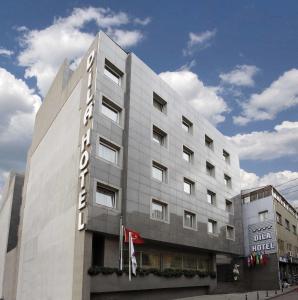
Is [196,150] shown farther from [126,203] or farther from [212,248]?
[126,203]

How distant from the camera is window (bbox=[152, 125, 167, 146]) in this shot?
3797cm

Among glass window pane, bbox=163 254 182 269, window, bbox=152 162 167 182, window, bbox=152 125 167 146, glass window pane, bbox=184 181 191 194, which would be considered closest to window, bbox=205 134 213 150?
glass window pane, bbox=184 181 191 194

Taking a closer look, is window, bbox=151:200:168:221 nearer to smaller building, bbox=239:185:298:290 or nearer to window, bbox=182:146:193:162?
window, bbox=182:146:193:162

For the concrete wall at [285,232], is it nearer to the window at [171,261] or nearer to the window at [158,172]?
the window at [171,261]

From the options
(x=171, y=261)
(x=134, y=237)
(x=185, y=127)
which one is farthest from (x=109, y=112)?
(x=171, y=261)

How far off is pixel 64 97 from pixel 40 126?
32.5 feet

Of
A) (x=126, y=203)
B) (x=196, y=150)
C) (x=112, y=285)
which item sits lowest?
(x=112, y=285)

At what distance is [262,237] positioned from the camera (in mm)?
49812

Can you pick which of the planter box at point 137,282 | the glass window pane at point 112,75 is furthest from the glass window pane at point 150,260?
the glass window pane at point 112,75

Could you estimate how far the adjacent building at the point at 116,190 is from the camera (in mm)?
28766

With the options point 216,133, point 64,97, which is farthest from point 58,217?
point 216,133

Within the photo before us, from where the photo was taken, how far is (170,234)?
3494 centimetres

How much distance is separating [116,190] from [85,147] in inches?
170

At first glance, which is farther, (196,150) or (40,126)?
(40,126)
